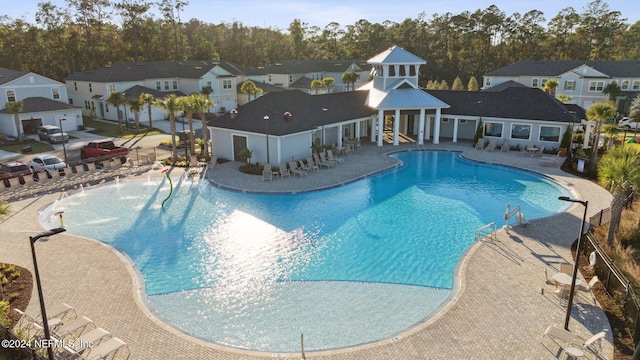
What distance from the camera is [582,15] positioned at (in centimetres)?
9062

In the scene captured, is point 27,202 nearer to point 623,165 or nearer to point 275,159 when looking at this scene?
point 275,159

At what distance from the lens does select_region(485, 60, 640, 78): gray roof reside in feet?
191

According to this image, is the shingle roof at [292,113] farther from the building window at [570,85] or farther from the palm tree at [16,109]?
the building window at [570,85]

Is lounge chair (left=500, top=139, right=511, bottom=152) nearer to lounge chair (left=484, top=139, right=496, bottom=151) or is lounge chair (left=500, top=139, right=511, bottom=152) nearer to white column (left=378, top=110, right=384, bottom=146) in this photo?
lounge chair (left=484, top=139, right=496, bottom=151)

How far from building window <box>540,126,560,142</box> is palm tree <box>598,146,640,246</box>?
17.4 m

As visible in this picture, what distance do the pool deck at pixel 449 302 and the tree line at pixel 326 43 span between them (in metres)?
53.8

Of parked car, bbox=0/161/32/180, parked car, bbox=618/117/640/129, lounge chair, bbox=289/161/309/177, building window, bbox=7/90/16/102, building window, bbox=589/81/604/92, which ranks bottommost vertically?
lounge chair, bbox=289/161/309/177

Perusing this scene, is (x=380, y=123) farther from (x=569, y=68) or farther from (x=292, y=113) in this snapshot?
(x=569, y=68)

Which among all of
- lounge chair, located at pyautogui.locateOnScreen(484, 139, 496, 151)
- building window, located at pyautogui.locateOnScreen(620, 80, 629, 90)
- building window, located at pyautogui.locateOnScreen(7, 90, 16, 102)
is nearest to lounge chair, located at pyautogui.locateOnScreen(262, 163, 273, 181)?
lounge chair, located at pyautogui.locateOnScreen(484, 139, 496, 151)

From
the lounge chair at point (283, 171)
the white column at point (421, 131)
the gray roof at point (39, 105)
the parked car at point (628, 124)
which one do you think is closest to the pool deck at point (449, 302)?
the lounge chair at point (283, 171)

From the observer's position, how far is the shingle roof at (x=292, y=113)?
1195 inches

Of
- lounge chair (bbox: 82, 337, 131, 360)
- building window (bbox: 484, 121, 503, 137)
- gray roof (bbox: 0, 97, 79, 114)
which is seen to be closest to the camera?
lounge chair (bbox: 82, 337, 131, 360)

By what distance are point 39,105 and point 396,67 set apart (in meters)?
34.3

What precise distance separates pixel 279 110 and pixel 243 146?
377cm
